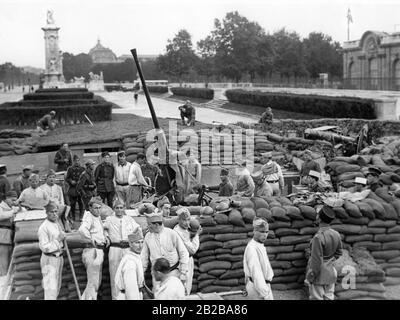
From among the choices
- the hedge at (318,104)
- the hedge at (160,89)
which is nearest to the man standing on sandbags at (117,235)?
the hedge at (318,104)

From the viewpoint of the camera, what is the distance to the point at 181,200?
9188 millimetres

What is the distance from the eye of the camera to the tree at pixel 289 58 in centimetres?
5553

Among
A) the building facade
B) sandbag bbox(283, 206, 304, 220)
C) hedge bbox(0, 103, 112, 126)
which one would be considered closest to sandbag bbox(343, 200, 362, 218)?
→ sandbag bbox(283, 206, 304, 220)

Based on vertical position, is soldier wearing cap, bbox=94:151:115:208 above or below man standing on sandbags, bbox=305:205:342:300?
above

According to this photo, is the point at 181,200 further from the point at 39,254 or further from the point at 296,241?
the point at 39,254

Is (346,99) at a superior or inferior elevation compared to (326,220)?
superior

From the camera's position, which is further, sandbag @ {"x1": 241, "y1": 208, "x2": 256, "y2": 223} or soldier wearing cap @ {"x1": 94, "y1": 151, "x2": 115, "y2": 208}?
soldier wearing cap @ {"x1": 94, "y1": 151, "x2": 115, "y2": 208}

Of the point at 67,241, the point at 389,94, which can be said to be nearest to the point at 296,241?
the point at 67,241

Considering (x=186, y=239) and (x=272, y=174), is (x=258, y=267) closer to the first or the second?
(x=186, y=239)

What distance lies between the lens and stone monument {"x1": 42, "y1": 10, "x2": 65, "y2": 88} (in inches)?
1989

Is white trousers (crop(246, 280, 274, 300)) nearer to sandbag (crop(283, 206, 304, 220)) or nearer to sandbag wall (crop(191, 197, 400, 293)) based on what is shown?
sandbag wall (crop(191, 197, 400, 293))

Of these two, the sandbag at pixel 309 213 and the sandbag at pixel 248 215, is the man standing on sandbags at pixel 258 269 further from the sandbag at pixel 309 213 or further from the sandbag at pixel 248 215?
the sandbag at pixel 309 213

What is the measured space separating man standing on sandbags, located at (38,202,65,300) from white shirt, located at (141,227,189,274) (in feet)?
3.40
